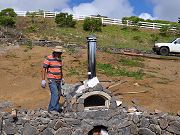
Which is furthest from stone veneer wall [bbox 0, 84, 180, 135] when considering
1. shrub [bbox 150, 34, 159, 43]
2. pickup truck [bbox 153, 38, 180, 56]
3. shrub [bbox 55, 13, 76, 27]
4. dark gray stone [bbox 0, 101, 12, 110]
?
shrub [bbox 55, 13, 76, 27]

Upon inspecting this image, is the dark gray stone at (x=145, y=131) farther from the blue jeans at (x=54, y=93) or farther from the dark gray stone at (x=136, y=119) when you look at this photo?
the blue jeans at (x=54, y=93)

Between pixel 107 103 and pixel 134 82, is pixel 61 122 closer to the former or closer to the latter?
pixel 107 103

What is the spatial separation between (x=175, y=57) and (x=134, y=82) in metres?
8.73

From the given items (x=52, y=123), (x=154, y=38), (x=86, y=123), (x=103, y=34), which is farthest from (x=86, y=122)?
(x=154, y=38)

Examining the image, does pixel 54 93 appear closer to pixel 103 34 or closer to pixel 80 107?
pixel 80 107

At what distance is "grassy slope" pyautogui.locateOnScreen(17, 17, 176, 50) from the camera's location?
96.9 feet

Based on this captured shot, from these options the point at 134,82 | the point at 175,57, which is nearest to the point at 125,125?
the point at 134,82

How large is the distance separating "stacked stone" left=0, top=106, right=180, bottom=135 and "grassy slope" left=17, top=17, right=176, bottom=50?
16.8 m

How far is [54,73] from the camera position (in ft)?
36.0

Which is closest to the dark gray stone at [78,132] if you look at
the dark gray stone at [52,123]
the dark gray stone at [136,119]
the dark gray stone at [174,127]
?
the dark gray stone at [52,123]

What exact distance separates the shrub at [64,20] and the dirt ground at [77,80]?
11027 millimetres

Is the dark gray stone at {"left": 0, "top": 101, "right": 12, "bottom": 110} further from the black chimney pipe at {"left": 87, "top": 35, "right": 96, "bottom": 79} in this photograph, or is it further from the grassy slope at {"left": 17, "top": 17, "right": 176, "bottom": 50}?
the grassy slope at {"left": 17, "top": 17, "right": 176, "bottom": 50}

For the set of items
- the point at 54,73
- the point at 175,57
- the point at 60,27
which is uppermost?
the point at 60,27

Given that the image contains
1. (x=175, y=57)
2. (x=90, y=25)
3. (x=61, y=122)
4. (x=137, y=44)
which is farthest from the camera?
(x=90, y=25)
